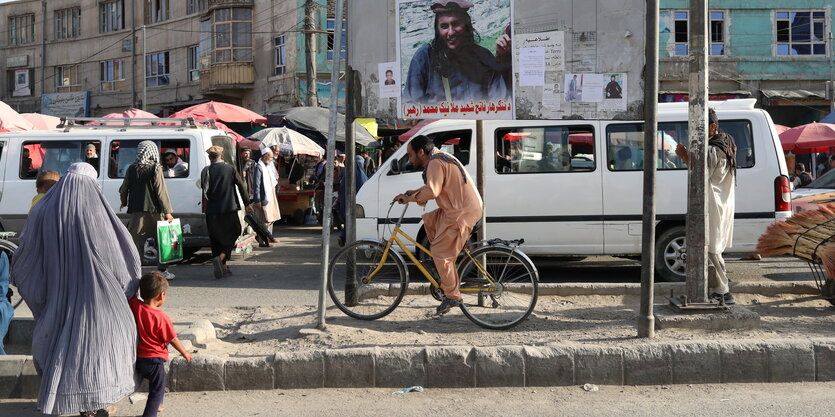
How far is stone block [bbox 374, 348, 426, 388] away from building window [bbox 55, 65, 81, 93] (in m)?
38.5

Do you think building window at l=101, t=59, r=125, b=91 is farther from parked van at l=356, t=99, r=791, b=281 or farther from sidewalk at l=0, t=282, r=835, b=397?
sidewalk at l=0, t=282, r=835, b=397

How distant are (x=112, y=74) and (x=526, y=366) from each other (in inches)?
1457

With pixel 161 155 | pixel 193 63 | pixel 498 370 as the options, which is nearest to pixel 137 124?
pixel 161 155

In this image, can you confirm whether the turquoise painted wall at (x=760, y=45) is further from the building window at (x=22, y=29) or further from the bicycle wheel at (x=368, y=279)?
the building window at (x=22, y=29)

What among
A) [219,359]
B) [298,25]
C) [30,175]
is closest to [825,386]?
[219,359]

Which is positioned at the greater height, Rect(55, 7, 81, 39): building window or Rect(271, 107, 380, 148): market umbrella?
Rect(55, 7, 81, 39): building window

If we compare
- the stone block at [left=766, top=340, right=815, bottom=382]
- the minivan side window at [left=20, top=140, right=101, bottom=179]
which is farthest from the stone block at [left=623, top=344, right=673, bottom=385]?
the minivan side window at [left=20, top=140, right=101, bottom=179]

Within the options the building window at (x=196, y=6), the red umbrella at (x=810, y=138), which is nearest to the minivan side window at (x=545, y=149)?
the red umbrella at (x=810, y=138)

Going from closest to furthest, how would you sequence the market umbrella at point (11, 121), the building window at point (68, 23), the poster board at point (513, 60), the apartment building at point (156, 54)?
the poster board at point (513, 60), the market umbrella at point (11, 121), the apartment building at point (156, 54), the building window at point (68, 23)

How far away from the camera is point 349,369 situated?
5.11m

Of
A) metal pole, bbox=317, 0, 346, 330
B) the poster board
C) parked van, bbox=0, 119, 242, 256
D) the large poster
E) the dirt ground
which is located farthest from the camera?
parked van, bbox=0, 119, 242, 256

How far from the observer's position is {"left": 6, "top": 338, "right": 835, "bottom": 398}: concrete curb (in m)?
5.11

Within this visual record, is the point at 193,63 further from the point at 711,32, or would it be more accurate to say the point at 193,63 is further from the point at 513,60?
the point at 513,60

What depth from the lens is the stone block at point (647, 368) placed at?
203 inches
